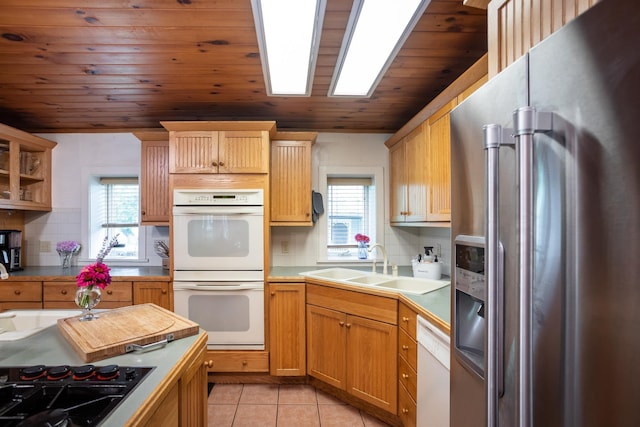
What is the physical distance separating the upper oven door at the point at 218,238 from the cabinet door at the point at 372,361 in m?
0.99

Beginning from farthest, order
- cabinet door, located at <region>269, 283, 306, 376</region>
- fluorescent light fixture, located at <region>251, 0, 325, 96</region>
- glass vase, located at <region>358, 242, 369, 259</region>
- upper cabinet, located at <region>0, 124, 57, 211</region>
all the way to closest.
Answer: glass vase, located at <region>358, 242, 369, 259</region> → upper cabinet, located at <region>0, 124, 57, 211</region> → cabinet door, located at <region>269, 283, 306, 376</region> → fluorescent light fixture, located at <region>251, 0, 325, 96</region>

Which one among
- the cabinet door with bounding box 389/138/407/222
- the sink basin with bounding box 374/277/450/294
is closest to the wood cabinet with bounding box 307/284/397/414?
the sink basin with bounding box 374/277/450/294

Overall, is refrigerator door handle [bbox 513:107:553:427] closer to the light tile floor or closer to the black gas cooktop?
the black gas cooktop

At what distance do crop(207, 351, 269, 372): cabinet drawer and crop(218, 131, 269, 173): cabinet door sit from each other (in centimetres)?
153

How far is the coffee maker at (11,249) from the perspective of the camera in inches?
120

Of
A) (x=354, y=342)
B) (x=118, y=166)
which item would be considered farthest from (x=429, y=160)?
(x=118, y=166)

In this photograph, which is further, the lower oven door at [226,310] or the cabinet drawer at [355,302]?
the lower oven door at [226,310]

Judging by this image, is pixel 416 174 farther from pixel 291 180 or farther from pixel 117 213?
pixel 117 213

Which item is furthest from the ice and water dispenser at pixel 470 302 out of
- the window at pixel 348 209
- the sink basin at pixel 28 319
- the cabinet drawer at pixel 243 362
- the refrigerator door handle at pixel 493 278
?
the window at pixel 348 209

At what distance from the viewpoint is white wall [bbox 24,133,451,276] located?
345cm

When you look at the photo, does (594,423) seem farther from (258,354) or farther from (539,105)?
(258,354)

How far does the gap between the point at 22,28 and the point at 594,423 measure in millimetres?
2717

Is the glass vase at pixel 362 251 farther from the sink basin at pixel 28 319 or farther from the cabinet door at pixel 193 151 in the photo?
the sink basin at pixel 28 319

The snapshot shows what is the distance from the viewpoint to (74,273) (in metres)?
2.99
